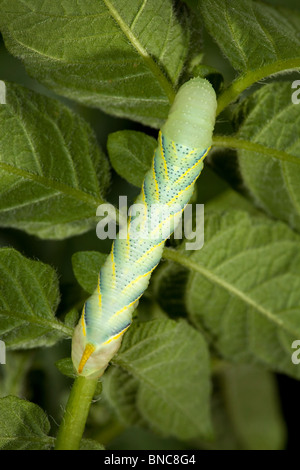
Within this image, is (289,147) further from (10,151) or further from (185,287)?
(10,151)

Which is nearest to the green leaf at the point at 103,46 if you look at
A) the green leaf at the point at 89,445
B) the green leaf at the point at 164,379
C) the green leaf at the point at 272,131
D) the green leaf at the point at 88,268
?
the green leaf at the point at 272,131

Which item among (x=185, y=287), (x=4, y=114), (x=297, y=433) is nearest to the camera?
(x=4, y=114)

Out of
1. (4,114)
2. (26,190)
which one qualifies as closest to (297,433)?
(26,190)

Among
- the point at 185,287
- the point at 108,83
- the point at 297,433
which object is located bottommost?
the point at 297,433

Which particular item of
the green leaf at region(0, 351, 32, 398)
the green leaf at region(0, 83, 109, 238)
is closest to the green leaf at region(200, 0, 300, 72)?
the green leaf at region(0, 83, 109, 238)

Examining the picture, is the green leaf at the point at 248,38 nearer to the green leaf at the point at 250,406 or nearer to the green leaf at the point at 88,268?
the green leaf at the point at 88,268

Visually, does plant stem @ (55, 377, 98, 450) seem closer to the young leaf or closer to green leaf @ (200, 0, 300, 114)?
the young leaf
